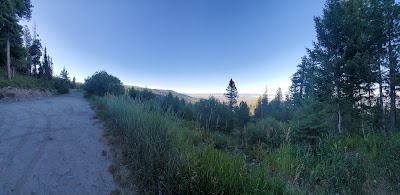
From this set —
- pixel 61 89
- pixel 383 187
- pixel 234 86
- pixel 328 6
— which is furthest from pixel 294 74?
pixel 61 89

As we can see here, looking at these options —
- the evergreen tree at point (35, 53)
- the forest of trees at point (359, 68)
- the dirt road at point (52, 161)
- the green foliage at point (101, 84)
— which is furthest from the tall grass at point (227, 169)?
the evergreen tree at point (35, 53)

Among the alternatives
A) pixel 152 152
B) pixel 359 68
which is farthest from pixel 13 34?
pixel 359 68

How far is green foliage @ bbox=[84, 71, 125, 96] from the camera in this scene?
24.4 m

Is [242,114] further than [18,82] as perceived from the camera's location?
Yes

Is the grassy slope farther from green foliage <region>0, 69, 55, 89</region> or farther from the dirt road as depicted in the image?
the dirt road

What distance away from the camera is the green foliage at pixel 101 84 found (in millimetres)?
24406

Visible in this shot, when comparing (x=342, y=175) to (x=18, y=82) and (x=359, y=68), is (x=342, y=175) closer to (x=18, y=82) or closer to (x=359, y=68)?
(x=359, y=68)

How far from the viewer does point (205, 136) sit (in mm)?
4441

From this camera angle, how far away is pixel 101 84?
965 inches

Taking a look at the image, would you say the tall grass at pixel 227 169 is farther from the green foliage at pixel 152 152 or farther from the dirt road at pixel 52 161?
the dirt road at pixel 52 161

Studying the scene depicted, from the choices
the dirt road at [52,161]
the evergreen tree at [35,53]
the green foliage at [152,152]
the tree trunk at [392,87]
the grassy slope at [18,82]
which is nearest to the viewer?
the green foliage at [152,152]

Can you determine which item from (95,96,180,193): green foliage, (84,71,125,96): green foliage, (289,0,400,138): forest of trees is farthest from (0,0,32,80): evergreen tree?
(289,0,400,138): forest of trees

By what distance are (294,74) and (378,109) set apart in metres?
21.8

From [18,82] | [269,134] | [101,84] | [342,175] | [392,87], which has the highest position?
[101,84]
